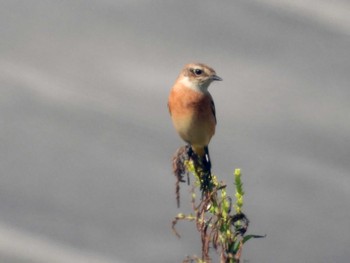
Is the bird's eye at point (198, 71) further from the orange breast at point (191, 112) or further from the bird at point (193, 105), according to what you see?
the orange breast at point (191, 112)

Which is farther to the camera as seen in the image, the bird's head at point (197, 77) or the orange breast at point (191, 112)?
the bird's head at point (197, 77)

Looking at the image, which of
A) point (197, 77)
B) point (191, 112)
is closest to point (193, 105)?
point (191, 112)

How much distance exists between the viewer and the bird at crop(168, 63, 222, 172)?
4.24 metres

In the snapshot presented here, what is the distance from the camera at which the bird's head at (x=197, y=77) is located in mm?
4465

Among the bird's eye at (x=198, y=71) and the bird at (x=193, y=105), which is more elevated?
the bird's eye at (x=198, y=71)

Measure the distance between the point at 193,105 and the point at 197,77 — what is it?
203mm

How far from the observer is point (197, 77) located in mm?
4453

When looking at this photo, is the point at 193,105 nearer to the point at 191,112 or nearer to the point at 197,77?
the point at 191,112

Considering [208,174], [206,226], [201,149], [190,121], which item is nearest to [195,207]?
[206,226]

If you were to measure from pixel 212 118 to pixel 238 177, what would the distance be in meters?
1.79

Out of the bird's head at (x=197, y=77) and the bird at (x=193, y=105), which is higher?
the bird's head at (x=197, y=77)

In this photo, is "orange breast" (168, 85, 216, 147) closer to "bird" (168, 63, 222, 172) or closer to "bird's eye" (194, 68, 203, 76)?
"bird" (168, 63, 222, 172)

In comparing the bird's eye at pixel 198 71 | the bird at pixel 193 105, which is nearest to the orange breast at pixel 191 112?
the bird at pixel 193 105

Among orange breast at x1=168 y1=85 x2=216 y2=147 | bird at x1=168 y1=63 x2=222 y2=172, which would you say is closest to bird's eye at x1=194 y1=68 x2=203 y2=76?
bird at x1=168 y1=63 x2=222 y2=172
